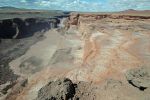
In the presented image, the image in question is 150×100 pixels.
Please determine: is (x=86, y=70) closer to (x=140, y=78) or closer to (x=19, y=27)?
(x=140, y=78)

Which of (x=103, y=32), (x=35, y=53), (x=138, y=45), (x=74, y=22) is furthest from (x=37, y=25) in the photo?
(x=138, y=45)

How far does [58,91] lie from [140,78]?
3.57 meters

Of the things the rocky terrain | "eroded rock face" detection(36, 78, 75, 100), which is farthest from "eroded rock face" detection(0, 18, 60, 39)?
"eroded rock face" detection(36, 78, 75, 100)

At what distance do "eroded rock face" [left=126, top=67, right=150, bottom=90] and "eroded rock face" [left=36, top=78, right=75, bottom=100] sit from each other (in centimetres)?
272

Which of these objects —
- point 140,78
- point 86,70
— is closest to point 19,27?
point 86,70

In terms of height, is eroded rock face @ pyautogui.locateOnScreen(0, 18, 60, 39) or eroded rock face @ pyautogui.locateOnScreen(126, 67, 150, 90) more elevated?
eroded rock face @ pyautogui.locateOnScreen(126, 67, 150, 90)

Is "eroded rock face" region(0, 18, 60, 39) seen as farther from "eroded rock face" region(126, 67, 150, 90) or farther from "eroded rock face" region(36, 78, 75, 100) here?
"eroded rock face" region(126, 67, 150, 90)

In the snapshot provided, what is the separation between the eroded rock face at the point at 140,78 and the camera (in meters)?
11.7

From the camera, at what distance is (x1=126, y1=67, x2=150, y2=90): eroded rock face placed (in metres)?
11.7

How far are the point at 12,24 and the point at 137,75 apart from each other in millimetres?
43087

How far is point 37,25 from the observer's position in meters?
67.4

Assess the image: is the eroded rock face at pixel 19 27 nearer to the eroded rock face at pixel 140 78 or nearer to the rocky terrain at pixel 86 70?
the rocky terrain at pixel 86 70

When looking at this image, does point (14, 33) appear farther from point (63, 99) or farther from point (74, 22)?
point (63, 99)

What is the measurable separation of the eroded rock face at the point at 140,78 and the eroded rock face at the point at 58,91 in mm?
2719
